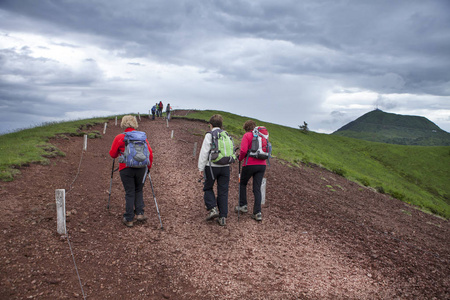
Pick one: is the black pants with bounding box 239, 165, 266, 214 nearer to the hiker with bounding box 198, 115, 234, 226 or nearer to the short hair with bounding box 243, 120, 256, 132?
the hiker with bounding box 198, 115, 234, 226

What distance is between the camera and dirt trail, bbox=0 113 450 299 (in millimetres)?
5707

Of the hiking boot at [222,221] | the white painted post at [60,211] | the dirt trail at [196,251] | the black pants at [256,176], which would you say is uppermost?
the black pants at [256,176]

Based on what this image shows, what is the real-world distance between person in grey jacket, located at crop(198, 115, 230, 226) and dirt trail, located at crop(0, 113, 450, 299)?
1.70 ft

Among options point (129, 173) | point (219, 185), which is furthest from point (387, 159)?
point (129, 173)

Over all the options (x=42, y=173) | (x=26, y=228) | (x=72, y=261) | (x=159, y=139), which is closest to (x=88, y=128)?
(x=159, y=139)

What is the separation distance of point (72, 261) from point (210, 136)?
436 centimetres

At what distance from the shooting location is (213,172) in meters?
8.08

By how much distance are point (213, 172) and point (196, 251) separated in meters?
2.15

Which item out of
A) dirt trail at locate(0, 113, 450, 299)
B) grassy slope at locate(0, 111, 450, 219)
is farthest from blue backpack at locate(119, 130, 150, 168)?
grassy slope at locate(0, 111, 450, 219)

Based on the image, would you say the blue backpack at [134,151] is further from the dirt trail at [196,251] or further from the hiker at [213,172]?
the dirt trail at [196,251]

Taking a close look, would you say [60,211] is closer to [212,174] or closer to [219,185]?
[212,174]

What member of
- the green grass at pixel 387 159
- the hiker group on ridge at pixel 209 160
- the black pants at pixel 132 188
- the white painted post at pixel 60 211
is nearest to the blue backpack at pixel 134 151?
the hiker group on ridge at pixel 209 160

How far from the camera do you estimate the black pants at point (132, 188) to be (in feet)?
24.6

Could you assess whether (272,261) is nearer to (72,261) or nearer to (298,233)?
(298,233)
